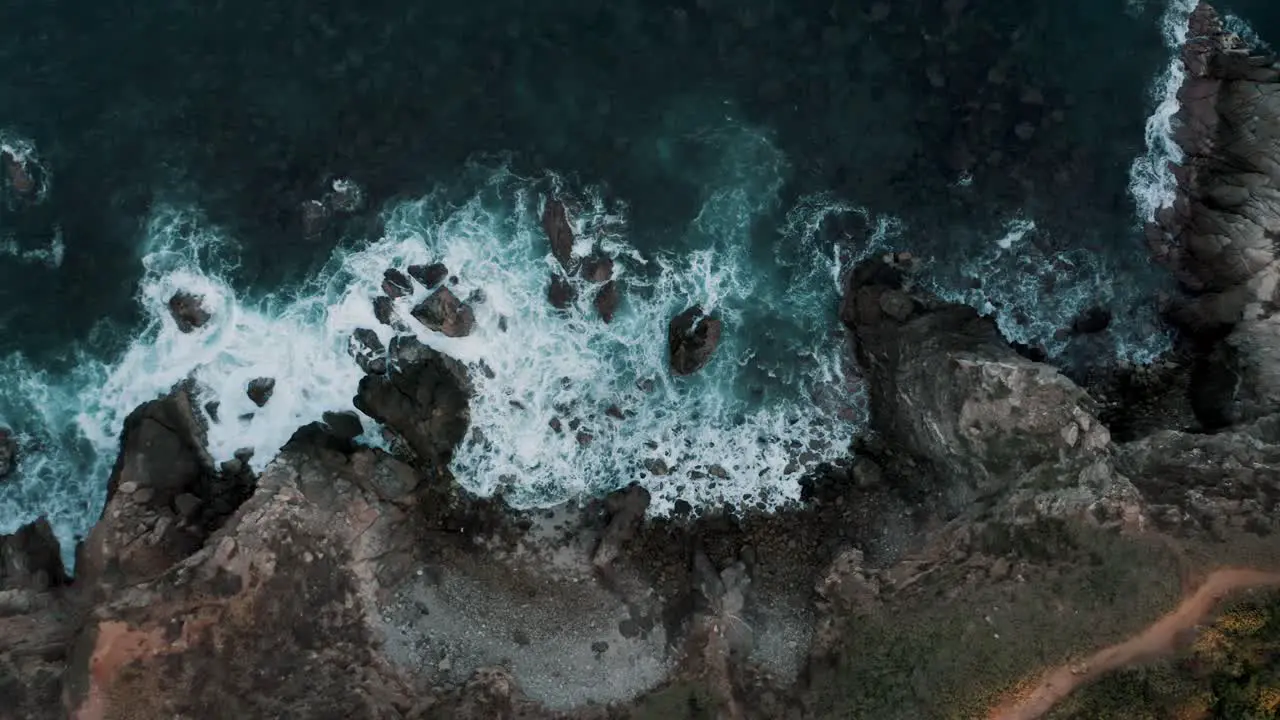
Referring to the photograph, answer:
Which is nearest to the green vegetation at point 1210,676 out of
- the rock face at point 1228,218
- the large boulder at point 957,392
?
the large boulder at point 957,392

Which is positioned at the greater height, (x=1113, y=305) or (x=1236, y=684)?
(x=1113, y=305)

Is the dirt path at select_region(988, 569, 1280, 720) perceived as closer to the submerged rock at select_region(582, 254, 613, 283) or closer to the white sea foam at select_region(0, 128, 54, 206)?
the submerged rock at select_region(582, 254, 613, 283)

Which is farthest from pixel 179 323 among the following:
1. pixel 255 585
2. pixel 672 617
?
pixel 672 617

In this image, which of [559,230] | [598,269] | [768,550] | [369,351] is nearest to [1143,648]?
[768,550]

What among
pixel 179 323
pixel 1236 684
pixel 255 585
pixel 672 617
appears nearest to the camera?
pixel 1236 684

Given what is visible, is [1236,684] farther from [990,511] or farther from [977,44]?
[977,44]

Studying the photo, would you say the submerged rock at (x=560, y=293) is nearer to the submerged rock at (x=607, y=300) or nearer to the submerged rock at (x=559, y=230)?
the submerged rock at (x=559, y=230)

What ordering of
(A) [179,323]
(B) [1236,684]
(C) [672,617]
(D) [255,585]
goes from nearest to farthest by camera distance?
(B) [1236,684]
(D) [255,585]
(C) [672,617]
(A) [179,323]
